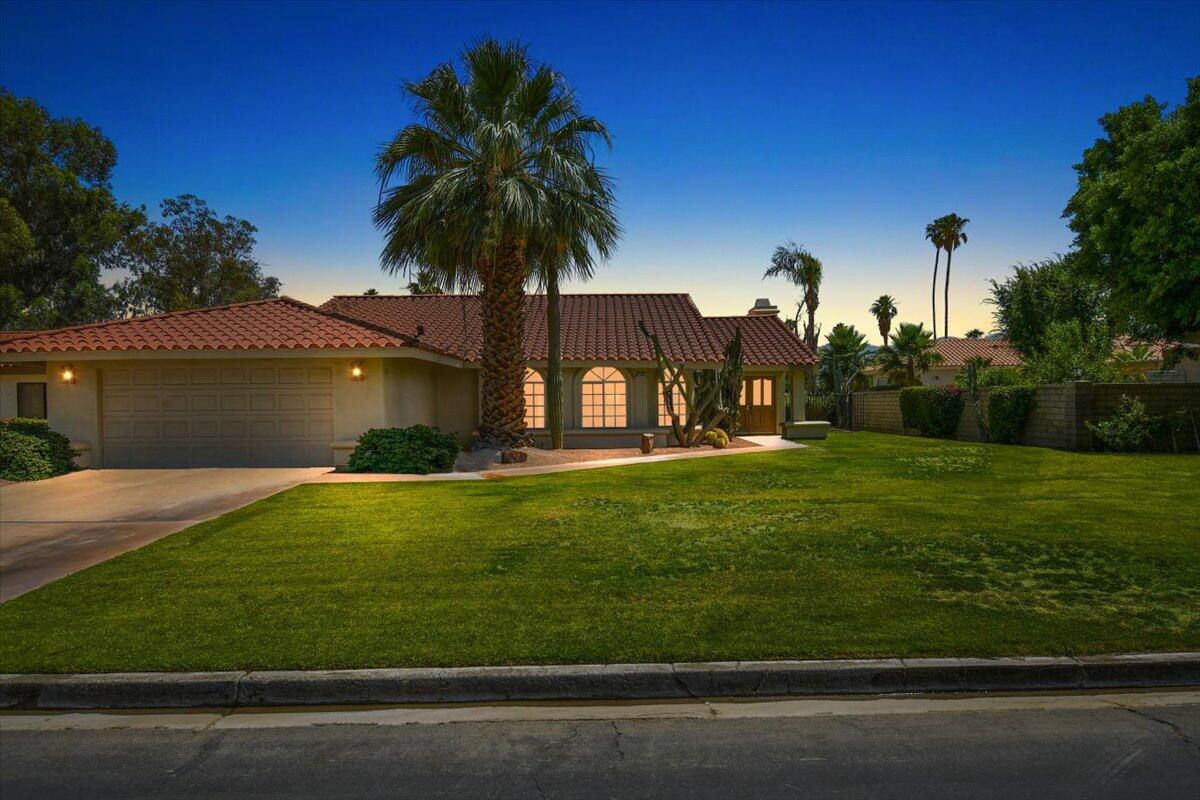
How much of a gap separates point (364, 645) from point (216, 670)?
2.97ft

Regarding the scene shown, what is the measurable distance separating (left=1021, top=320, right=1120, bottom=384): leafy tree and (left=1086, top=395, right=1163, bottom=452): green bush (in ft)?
11.0

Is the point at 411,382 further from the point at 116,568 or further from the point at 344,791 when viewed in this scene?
the point at 344,791

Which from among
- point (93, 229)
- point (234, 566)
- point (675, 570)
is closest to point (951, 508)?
point (675, 570)

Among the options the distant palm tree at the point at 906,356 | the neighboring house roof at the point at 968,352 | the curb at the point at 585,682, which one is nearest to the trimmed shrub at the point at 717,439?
the curb at the point at 585,682

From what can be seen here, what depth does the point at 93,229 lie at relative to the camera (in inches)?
1416

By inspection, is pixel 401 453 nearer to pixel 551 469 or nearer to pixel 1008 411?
pixel 551 469

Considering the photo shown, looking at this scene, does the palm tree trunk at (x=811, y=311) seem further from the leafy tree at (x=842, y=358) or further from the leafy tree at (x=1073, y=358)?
the leafy tree at (x=1073, y=358)

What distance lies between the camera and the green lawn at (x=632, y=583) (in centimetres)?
505

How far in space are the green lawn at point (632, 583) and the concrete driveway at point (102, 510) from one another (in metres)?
0.57

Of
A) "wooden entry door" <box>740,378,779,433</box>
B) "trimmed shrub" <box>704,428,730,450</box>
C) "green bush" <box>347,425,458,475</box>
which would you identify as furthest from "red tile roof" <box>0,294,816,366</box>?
"trimmed shrub" <box>704,428,730,450</box>

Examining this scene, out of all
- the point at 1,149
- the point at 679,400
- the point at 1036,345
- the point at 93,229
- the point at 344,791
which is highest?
the point at 1,149

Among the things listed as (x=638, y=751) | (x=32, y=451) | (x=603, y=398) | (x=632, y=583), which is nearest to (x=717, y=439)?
(x=603, y=398)

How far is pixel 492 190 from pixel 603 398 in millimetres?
9570

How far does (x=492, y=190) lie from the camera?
56.6 feet
